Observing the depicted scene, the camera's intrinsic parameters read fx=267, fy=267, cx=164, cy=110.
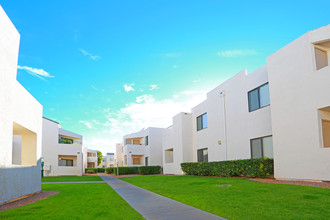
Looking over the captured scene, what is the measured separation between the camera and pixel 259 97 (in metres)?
16.6

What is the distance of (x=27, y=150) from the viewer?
1293 cm

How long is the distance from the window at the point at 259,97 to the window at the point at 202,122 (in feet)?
23.5

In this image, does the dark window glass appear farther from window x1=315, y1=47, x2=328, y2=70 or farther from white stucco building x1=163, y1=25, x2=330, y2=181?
window x1=315, y1=47, x2=328, y2=70

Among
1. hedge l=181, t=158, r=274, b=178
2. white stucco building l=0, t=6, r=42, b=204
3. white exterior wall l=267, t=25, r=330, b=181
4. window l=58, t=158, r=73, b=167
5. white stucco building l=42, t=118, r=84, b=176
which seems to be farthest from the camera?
window l=58, t=158, r=73, b=167

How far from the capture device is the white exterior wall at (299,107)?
11.1 metres

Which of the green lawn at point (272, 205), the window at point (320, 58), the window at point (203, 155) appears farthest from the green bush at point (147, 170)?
the window at point (320, 58)

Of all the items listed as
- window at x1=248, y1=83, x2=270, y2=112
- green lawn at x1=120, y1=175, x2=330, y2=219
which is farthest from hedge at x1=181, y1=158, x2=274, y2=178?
green lawn at x1=120, y1=175, x2=330, y2=219

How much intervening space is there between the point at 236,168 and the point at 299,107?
6027mm

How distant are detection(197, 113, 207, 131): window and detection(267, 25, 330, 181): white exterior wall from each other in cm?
1068

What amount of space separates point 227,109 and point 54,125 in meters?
26.4

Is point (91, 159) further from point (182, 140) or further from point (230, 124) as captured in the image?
point (230, 124)

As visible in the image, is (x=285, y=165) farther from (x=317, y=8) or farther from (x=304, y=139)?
(x=317, y=8)

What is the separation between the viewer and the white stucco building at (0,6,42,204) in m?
8.50

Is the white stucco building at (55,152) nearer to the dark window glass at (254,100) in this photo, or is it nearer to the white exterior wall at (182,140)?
the white exterior wall at (182,140)
